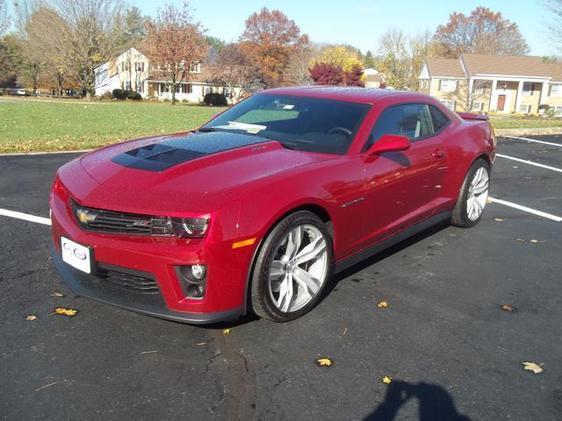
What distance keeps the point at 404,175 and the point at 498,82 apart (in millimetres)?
59337

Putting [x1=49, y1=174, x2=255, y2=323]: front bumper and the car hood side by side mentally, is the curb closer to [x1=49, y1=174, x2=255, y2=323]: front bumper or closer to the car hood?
the car hood

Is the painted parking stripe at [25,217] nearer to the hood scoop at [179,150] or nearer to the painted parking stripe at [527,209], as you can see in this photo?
the hood scoop at [179,150]

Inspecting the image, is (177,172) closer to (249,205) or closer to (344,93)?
(249,205)

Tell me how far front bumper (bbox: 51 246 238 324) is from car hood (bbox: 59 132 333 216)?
47 cm

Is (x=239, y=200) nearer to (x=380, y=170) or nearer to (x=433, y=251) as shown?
(x=380, y=170)

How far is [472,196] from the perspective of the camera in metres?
5.63

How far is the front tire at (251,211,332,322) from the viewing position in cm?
310

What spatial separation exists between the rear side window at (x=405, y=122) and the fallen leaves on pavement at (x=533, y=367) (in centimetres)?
185

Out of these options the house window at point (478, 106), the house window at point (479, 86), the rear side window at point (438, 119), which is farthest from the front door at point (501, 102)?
the rear side window at point (438, 119)

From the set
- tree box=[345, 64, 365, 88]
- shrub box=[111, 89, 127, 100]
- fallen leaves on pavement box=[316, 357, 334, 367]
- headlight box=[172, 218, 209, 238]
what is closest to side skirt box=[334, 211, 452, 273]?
fallen leaves on pavement box=[316, 357, 334, 367]

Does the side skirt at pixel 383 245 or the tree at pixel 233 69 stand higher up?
the tree at pixel 233 69

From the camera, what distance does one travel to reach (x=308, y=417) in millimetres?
2490

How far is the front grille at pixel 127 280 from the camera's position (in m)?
2.91

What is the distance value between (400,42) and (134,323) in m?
62.4
